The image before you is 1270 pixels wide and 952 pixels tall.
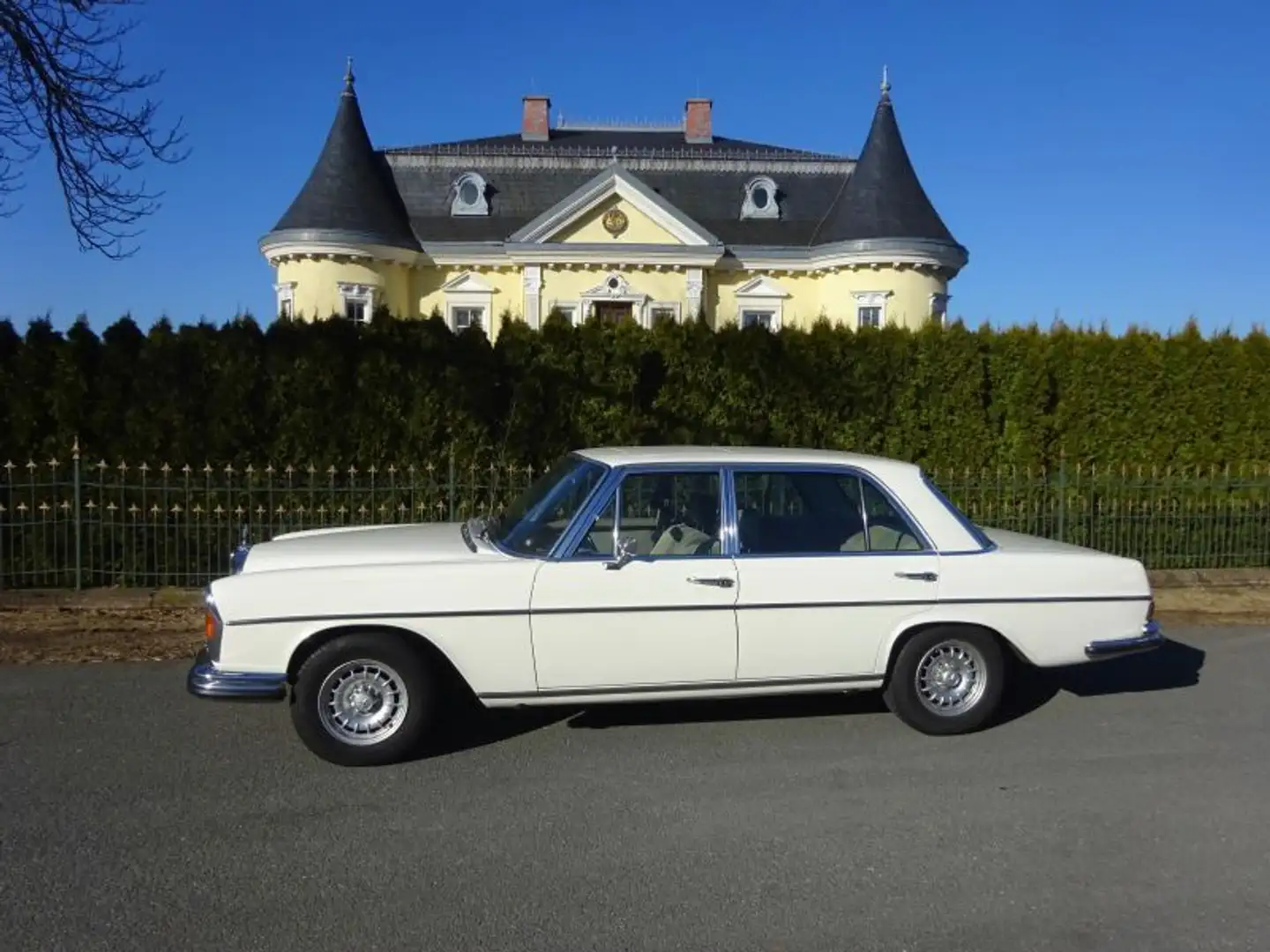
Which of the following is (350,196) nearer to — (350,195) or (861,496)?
(350,195)

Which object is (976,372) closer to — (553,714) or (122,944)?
(553,714)

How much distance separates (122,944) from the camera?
332cm

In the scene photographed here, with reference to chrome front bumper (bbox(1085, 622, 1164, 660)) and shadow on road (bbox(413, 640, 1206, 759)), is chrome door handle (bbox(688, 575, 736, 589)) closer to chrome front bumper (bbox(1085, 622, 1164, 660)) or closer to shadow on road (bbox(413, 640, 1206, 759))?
shadow on road (bbox(413, 640, 1206, 759))

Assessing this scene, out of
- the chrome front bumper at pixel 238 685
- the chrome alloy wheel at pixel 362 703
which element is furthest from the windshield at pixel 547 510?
the chrome front bumper at pixel 238 685

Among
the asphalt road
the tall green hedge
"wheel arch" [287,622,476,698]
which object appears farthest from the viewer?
the tall green hedge

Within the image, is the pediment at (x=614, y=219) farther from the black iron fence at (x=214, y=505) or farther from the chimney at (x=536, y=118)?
the black iron fence at (x=214, y=505)

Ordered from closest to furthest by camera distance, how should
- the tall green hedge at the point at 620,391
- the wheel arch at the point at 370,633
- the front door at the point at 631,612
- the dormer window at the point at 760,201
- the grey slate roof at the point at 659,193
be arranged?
the wheel arch at the point at 370,633 < the front door at the point at 631,612 < the tall green hedge at the point at 620,391 < the grey slate roof at the point at 659,193 < the dormer window at the point at 760,201

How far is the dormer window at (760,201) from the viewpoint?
87.4 feet

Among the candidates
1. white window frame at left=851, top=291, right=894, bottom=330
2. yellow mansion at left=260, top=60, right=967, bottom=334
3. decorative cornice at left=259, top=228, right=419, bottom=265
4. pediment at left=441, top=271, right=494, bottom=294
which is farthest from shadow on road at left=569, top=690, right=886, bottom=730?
pediment at left=441, top=271, right=494, bottom=294

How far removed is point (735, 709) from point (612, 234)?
790 inches

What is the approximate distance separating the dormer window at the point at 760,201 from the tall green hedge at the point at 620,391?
16.3 m

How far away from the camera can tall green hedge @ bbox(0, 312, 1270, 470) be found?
9.66m

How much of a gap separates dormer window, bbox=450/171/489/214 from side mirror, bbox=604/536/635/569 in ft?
73.5

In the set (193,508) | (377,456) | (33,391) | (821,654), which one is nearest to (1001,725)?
(821,654)
